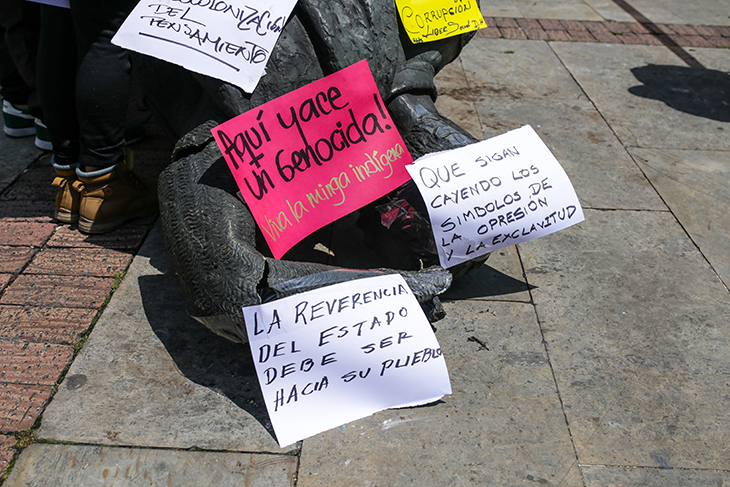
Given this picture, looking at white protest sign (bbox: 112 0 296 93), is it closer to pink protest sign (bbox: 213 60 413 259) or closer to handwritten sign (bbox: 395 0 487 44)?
pink protest sign (bbox: 213 60 413 259)

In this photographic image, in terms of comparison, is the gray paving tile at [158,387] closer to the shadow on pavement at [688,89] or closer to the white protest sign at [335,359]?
the white protest sign at [335,359]

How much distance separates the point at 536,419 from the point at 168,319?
4.51 feet

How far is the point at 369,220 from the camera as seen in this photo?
2.55 m

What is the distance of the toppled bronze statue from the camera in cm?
192

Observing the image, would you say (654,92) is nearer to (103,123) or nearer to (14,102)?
(103,123)

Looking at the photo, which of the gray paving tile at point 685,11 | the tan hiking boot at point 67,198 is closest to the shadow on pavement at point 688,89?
the gray paving tile at point 685,11

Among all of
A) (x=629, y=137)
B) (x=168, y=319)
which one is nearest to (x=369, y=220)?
(x=168, y=319)

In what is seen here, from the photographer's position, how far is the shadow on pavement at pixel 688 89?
14.0ft

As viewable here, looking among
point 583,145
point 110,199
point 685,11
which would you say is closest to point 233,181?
point 110,199

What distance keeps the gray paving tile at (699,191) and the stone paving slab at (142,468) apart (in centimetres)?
212

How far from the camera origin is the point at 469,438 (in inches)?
72.9

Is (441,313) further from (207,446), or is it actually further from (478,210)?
(207,446)

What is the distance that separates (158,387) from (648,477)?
61.0 inches

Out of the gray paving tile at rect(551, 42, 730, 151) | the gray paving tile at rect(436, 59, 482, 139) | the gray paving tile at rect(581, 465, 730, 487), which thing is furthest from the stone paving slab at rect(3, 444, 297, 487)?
the gray paving tile at rect(551, 42, 730, 151)
